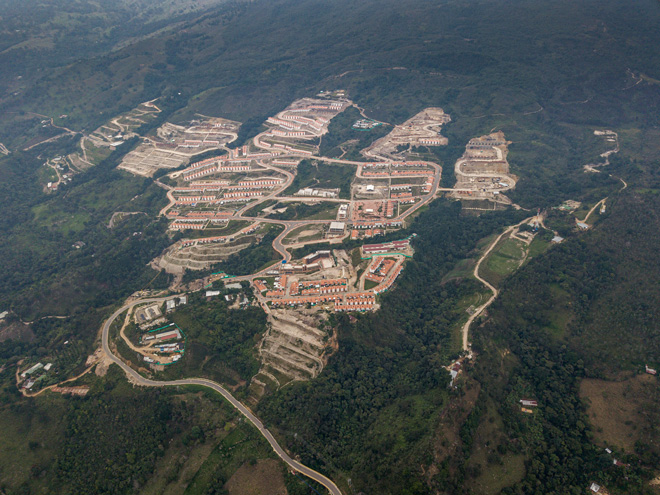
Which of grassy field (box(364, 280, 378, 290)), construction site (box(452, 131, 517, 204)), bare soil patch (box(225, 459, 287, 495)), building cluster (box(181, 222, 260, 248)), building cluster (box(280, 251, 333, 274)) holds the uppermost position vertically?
building cluster (box(280, 251, 333, 274))

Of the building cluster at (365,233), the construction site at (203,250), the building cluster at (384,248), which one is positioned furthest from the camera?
the building cluster at (365,233)

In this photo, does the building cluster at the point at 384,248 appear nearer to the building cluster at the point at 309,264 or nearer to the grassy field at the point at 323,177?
the building cluster at the point at 309,264

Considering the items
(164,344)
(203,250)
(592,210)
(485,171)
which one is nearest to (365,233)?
(203,250)

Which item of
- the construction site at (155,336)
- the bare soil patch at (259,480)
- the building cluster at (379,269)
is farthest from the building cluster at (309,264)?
the bare soil patch at (259,480)

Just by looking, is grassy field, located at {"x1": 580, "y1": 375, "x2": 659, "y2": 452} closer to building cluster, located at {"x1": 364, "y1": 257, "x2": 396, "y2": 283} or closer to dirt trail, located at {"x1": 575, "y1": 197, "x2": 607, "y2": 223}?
building cluster, located at {"x1": 364, "y1": 257, "x2": 396, "y2": 283}

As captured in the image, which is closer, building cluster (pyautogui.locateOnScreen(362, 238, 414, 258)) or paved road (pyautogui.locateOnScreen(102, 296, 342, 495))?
paved road (pyautogui.locateOnScreen(102, 296, 342, 495))

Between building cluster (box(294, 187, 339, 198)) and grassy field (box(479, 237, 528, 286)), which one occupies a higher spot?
building cluster (box(294, 187, 339, 198))

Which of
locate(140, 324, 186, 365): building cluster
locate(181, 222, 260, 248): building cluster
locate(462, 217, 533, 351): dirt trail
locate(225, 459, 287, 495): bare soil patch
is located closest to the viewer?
locate(225, 459, 287, 495): bare soil patch

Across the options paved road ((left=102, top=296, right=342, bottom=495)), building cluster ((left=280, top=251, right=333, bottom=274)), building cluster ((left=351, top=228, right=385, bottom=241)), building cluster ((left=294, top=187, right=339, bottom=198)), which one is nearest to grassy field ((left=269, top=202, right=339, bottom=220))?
building cluster ((left=294, top=187, right=339, bottom=198))

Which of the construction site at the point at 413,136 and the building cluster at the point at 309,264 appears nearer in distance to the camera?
the building cluster at the point at 309,264

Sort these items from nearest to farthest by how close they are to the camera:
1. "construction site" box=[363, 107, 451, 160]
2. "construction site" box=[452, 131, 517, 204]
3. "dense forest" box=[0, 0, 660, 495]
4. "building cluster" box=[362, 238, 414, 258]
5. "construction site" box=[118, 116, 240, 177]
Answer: "dense forest" box=[0, 0, 660, 495], "building cluster" box=[362, 238, 414, 258], "construction site" box=[452, 131, 517, 204], "construction site" box=[363, 107, 451, 160], "construction site" box=[118, 116, 240, 177]
